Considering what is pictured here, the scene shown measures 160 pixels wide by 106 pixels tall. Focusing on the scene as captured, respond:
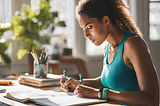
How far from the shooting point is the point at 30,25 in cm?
308

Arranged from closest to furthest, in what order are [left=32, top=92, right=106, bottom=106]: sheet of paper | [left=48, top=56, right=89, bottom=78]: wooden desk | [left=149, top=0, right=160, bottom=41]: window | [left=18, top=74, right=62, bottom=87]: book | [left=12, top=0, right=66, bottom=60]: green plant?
1. [left=32, top=92, right=106, bottom=106]: sheet of paper
2. [left=18, top=74, right=62, bottom=87]: book
3. [left=12, top=0, right=66, bottom=60]: green plant
4. [left=48, top=56, right=89, bottom=78]: wooden desk
5. [left=149, top=0, right=160, bottom=41]: window

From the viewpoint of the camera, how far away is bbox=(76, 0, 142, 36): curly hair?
4.27ft

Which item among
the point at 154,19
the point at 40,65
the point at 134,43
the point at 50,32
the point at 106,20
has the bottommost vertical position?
the point at 40,65

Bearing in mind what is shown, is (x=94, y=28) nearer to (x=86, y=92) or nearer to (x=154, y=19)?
(x=86, y=92)

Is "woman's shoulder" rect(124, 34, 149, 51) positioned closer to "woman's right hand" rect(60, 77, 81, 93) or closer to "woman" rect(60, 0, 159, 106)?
"woman" rect(60, 0, 159, 106)

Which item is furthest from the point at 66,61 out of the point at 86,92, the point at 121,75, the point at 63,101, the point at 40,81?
the point at 63,101

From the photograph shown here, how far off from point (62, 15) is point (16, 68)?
4.20 ft

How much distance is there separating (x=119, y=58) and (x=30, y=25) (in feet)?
6.77

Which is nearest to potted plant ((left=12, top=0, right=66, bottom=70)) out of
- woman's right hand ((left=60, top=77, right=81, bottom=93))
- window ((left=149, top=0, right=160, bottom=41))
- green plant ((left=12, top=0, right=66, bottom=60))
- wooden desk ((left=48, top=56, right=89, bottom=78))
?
green plant ((left=12, top=0, right=66, bottom=60))

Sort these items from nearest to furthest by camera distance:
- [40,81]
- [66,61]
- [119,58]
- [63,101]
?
[63,101] < [119,58] < [40,81] < [66,61]

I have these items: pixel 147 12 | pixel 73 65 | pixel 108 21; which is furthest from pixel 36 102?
pixel 147 12

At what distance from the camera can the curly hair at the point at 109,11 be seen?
1.30m

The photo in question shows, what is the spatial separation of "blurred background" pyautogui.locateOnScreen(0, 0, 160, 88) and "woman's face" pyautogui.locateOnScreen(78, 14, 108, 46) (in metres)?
1.74

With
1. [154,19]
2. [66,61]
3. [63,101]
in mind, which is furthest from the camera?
[154,19]
